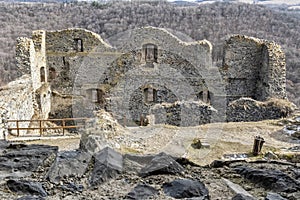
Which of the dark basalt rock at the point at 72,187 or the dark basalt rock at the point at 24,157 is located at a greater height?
the dark basalt rock at the point at 24,157

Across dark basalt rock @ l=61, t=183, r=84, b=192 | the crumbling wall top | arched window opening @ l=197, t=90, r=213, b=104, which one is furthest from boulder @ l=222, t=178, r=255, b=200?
the crumbling wall top

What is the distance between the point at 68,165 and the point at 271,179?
67.4 inches

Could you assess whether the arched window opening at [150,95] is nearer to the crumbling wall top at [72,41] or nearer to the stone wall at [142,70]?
the stone wall at [142,70]

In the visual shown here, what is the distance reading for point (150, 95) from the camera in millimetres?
17812

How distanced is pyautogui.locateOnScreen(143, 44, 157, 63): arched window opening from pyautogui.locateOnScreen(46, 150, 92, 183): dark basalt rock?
47.7ft

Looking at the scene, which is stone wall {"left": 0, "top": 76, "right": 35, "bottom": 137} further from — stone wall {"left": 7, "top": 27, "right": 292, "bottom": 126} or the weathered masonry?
stone wall {"left": 7, "top": 27, "right": 292, "bottom": 126}

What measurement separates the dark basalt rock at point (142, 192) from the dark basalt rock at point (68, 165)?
1.78 feet

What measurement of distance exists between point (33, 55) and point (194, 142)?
901cm

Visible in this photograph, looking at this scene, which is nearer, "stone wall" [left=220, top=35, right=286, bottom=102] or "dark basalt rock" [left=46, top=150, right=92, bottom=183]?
"dark basalt rock" [left=46, top=150, right=92, bottom=183]

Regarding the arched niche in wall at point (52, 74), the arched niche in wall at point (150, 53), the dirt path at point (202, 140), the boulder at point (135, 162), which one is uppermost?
the boulder at point (135, 162)

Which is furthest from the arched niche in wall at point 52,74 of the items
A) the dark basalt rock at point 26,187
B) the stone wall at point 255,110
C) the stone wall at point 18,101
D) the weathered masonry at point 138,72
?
the dark basalt rock at point 26,187

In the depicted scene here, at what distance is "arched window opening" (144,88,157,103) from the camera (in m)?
17.6

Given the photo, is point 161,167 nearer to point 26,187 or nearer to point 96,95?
point 26,187

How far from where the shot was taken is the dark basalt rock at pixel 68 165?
9.83 ft
